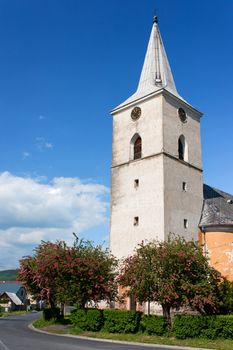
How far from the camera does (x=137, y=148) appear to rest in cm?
3853

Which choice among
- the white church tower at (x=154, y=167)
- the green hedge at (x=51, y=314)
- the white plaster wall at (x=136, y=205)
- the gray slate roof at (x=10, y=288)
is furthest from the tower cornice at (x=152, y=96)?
the gray slate roof at (x=10, y=288)

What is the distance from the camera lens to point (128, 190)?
37344 mm

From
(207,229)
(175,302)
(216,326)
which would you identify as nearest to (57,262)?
(175,302)

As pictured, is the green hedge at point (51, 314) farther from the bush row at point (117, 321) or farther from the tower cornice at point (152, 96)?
the tower cornice at point (152, 96)

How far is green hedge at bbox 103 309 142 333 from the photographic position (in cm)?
2402

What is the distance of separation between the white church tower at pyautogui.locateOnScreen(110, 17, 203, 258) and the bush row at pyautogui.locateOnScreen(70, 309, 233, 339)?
963cm

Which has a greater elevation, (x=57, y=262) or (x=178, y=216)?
(x=178, y=216)

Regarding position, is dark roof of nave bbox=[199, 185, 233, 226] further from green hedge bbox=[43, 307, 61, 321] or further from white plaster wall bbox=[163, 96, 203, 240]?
green hedge bbox=[43, 307, 61, 321]

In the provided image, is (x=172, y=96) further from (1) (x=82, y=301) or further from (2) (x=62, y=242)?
(1) (x=82, y=301)

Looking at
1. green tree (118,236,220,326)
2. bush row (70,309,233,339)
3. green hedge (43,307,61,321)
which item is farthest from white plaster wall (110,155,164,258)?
bush row (70,309,233,339)

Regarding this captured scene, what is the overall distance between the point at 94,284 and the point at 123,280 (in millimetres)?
2677

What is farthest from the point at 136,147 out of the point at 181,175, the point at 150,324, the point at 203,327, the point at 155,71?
the point at 203,327

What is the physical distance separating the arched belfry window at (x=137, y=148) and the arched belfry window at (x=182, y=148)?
3820 mm

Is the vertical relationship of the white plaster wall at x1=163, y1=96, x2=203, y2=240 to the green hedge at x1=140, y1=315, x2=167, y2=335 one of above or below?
above
